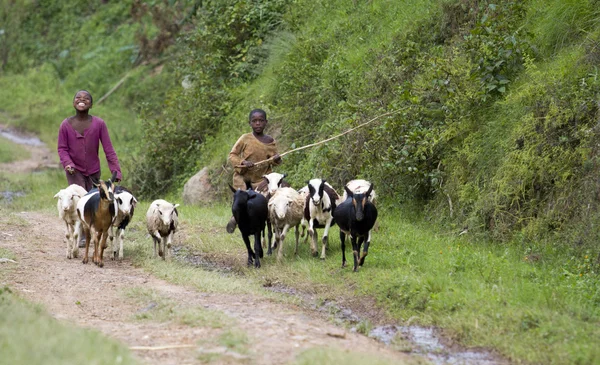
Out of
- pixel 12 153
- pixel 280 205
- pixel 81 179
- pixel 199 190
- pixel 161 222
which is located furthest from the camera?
pixel 12 153

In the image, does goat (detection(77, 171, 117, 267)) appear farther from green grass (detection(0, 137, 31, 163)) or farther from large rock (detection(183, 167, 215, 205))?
green grass (detection(0, 137, 31, 163))

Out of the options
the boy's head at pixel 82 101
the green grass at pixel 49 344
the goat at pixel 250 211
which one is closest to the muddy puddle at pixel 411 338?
the goat at pixel 250 211

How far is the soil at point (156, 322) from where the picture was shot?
673cm

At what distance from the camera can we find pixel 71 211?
38.2 feet

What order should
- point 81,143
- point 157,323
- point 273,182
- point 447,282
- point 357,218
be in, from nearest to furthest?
point 157,323, point 447,282, point 357,218, point 273,182, point 81,143

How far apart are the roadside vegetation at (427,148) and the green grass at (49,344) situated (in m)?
2.94

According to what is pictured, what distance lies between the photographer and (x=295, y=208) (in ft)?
38.0

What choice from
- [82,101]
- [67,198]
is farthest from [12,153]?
[67,198]

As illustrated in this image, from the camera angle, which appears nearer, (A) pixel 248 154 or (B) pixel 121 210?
(B) pixel 121 210

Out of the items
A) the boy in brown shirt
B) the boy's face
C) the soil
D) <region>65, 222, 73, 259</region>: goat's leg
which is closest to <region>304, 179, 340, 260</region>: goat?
the boy in brown shirt

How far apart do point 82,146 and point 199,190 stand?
591cm

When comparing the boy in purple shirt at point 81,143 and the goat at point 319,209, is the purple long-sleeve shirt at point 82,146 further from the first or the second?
the goat at point 319,209

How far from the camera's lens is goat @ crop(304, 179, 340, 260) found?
11211 millimetres

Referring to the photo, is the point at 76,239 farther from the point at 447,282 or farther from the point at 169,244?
the point at 447,282
